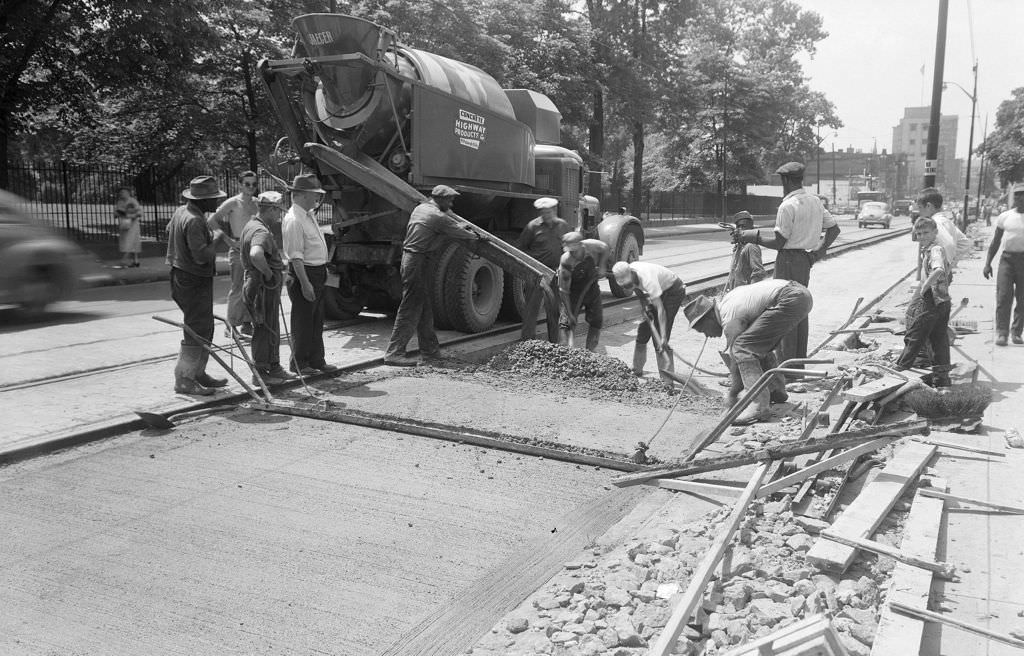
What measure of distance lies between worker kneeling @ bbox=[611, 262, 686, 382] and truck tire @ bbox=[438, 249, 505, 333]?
9.21 ft

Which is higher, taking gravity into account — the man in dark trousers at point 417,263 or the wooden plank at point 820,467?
the man in dark trousers at point 417,263

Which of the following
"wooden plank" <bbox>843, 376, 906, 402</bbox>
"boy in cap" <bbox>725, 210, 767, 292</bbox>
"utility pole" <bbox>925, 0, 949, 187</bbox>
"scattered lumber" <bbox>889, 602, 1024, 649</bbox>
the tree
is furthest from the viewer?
the tree

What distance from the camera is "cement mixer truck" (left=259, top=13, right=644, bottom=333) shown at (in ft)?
32.3

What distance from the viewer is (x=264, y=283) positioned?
7.85 m

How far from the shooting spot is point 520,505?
5172mm

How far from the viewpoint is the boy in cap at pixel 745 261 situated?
29.6ft

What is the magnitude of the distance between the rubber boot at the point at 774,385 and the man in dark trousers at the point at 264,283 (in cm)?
426

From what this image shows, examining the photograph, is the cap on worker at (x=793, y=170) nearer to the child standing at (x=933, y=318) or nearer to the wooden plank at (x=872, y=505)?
the child standing at (x=933, y=318)

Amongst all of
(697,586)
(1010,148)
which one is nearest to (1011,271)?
(697,586)

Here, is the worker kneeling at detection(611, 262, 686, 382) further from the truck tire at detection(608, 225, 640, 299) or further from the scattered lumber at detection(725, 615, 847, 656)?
the truck tire at detection(608, 225, 640, 299)

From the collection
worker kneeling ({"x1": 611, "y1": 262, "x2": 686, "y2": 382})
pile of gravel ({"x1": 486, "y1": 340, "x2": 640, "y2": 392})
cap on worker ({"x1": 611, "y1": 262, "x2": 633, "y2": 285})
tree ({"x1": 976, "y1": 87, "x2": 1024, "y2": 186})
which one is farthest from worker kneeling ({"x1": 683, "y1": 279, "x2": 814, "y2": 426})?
tree ({"x1": 976, "y1": 87, "x2": 1024, "y2": 186})

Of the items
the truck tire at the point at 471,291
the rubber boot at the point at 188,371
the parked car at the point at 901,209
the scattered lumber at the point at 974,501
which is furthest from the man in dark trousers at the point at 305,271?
the parked car at the point at 901,209

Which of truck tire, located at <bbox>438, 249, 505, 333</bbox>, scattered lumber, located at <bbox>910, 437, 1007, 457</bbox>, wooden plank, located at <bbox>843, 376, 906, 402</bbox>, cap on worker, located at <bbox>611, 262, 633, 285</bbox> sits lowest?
scattered lumber, located at <bbox>910, 437, 1007, 457</bbox>

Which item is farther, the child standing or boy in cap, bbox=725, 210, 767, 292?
boy in cap, bbox=725, 210, 767, 292
